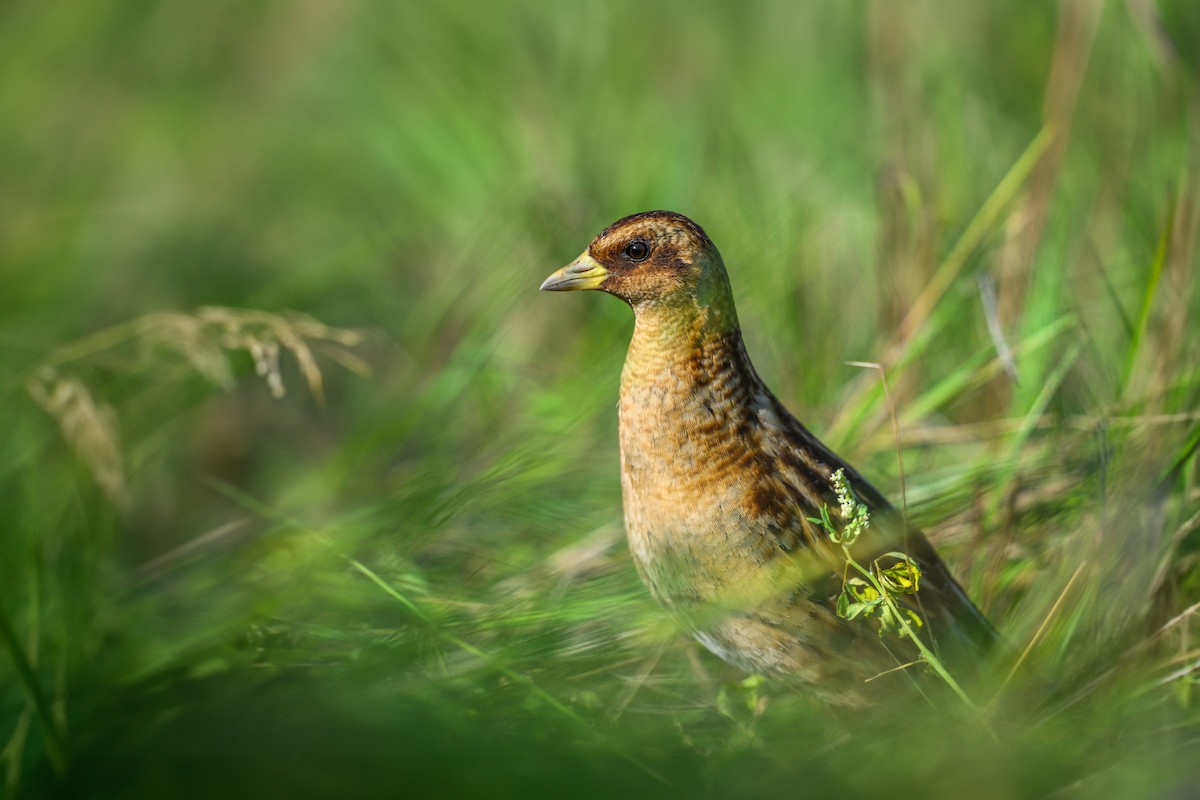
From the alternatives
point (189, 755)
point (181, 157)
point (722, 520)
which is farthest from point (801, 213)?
point (181, 157)

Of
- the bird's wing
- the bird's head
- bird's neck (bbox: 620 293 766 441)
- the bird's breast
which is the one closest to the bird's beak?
the bird's head

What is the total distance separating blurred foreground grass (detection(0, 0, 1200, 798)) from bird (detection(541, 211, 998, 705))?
0.50ft

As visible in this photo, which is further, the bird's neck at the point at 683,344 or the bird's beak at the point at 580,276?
the bird's beak at the point at 580,276

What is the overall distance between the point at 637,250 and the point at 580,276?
0.53ft

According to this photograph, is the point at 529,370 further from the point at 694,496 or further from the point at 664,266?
the point at 694,496

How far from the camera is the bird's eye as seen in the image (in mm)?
2838

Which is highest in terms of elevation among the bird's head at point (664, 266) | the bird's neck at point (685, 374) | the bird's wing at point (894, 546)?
the bird's head at point (664, 266)

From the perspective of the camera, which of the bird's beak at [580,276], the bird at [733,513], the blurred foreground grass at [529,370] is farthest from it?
the bird's beak at [580,276]

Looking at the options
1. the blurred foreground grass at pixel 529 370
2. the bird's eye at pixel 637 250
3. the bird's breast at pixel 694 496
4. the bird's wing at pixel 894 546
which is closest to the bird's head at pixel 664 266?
the bird's eye at pixel 637 250

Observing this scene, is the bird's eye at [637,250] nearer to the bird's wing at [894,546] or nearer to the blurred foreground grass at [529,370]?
the bird's wing at [894,546]

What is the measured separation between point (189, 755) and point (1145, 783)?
1.51 meters

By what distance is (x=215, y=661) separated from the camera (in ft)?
8.68

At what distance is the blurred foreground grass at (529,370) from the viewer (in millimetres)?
2303

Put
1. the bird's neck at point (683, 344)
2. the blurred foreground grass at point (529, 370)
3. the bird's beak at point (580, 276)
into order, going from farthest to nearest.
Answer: the bird's beak at point (580, 276)
the bird's neck at point (683, 344)
the blurred foreground grass at point (529, 370)
